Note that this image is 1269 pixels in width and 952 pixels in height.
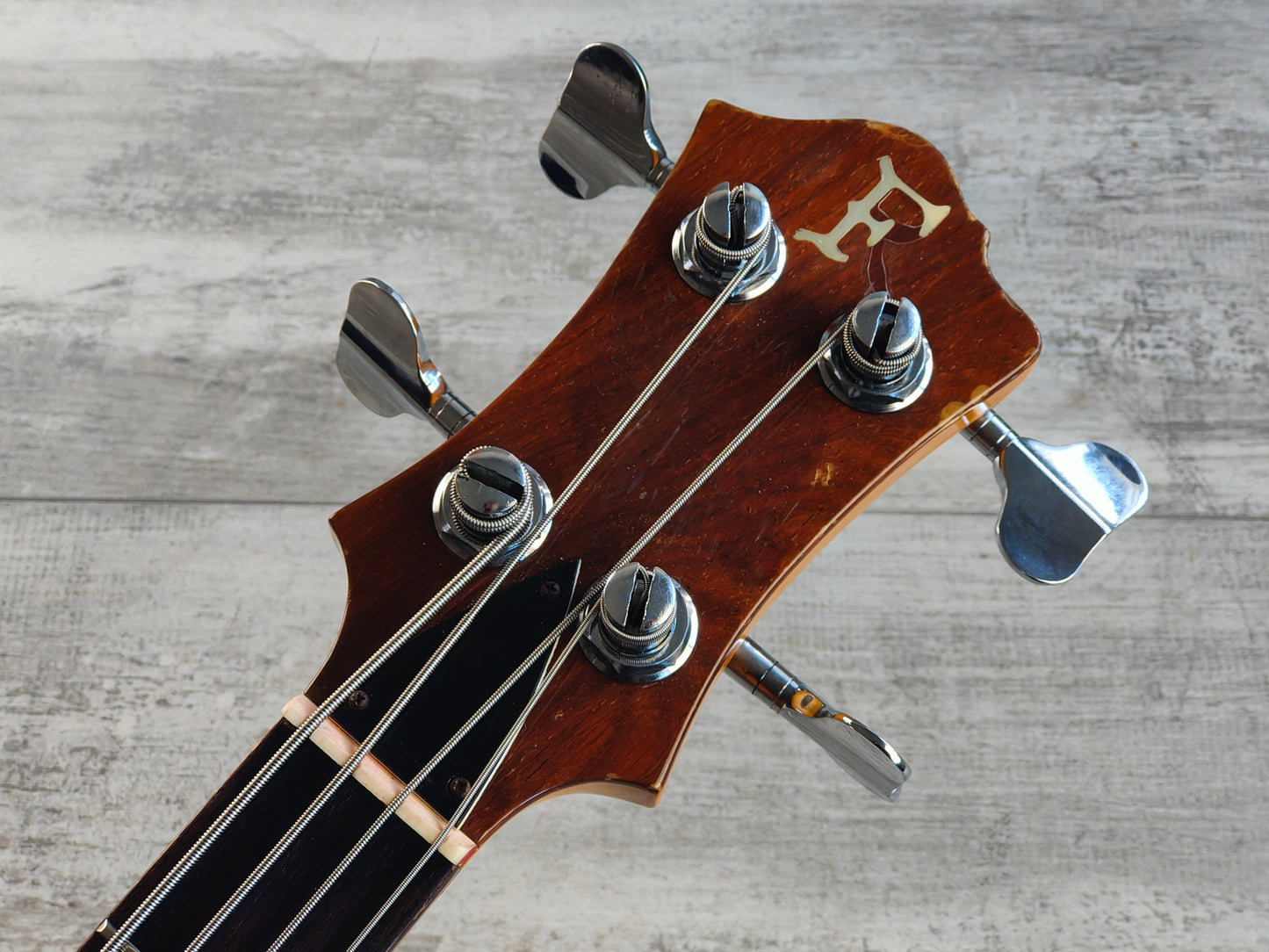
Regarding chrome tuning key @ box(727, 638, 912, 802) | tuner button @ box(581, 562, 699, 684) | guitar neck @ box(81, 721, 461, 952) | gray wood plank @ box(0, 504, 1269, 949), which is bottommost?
gray wood plank @ box(0, 504, 1269, 949)

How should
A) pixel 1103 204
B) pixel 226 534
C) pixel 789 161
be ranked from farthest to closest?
pixel 1103 204, pixel 226 534, pixel 789 161

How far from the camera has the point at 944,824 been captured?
1.11 m

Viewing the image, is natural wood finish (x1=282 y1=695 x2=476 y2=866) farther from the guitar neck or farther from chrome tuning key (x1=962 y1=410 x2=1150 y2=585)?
chrome tuning key (x1=962 y1=410 x2=1150 y2=585)

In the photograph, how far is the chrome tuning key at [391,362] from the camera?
67 centimetres

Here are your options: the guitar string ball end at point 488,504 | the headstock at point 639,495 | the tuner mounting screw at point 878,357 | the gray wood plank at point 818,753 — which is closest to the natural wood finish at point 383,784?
the headstock at point 639,495

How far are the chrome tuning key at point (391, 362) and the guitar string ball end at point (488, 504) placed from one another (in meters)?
0.07

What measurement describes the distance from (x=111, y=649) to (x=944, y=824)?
812mm

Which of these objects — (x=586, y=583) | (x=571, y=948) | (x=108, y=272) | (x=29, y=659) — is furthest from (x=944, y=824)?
(x=108, y=272)

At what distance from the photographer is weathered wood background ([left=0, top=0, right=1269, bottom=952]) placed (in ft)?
3.59

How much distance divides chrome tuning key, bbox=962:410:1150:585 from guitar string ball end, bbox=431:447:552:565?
10.5 inches

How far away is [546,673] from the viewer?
623mm

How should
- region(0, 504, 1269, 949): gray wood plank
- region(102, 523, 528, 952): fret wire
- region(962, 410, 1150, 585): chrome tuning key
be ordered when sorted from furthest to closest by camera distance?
region(0, 504, 1269, 949): gray wood plank → region(962, 410, 1150, 585): chrome tuning key → region(102, 523, 528, 952): fret wire

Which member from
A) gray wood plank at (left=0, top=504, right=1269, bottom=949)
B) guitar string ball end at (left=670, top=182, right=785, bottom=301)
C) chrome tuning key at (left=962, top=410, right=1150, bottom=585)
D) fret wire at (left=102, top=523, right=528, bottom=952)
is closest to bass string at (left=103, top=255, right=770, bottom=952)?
fret wire at (left=102, top=523, right=528, bottom=952)

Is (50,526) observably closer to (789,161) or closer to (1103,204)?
(789,161)
